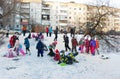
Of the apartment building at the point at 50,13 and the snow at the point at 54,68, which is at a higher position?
the apartment building at the point at 50,13

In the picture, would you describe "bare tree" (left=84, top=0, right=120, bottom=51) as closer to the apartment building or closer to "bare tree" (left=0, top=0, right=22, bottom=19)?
"bare tree" (left=0, top=0, right=22, bottom=19)

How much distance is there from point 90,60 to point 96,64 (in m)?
1.53

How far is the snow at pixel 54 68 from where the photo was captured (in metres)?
21.4

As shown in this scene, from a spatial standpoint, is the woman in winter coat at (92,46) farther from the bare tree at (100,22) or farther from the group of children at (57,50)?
the bare tree at (100,22)

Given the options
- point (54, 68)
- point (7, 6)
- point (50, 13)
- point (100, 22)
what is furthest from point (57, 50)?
point (50, 13)

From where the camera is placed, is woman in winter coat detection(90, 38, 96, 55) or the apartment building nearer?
woman in winter coat detection(90, 38, 96, 55)

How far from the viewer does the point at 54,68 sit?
2327 centimetres

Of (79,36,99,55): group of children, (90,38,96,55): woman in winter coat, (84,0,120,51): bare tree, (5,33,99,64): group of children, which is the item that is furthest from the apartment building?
(90,38,96,55): woman in winter coat

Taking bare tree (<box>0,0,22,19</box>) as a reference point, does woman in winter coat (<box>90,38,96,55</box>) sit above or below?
below

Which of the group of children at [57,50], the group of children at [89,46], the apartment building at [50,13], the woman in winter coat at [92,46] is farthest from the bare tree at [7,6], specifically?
the apartment building at [50,13]

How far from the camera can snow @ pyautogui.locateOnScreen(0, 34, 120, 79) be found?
21.4 metres

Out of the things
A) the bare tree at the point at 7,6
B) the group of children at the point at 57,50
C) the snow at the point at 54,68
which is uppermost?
the bare tree at the point at 7,6

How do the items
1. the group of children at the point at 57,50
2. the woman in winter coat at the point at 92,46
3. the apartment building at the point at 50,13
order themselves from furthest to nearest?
the apartment building at the point at 50,13 → the woman in winter coat at the point at 92,46 → the group of children at the point at 57,50

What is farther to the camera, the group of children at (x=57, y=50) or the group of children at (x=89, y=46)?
the group of children at (x=89, y=46)
